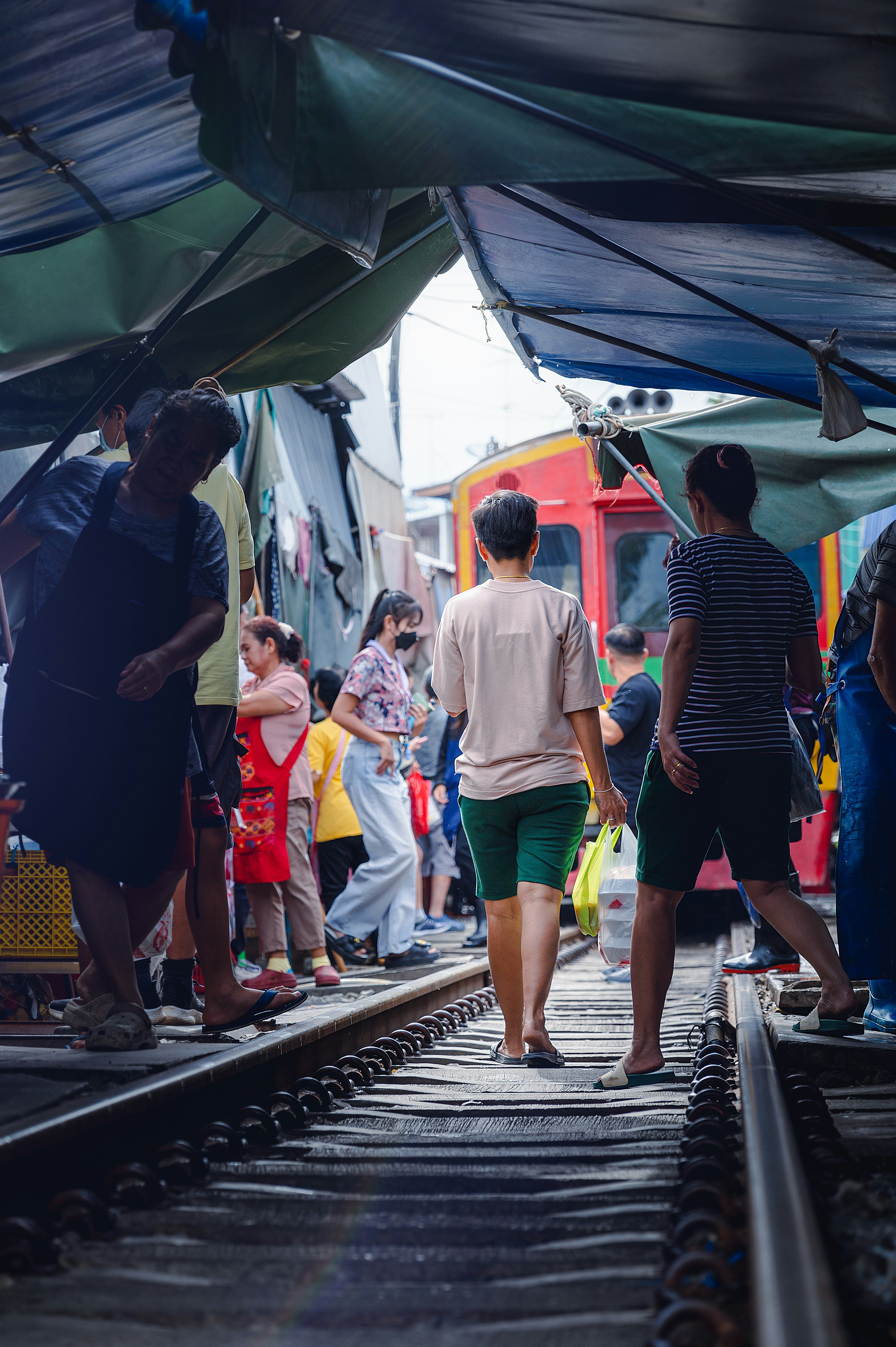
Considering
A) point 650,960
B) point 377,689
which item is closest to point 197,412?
point 650,960

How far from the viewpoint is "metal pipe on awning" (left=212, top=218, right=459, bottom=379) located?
478 cm

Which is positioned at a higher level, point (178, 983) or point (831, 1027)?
point (178, 983)

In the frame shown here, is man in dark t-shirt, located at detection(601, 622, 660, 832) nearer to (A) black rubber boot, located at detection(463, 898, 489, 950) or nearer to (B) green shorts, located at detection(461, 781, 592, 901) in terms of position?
(A) black rubber boot, located at detection(463, 898, 489, 950)

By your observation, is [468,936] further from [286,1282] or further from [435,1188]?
[286,1282]

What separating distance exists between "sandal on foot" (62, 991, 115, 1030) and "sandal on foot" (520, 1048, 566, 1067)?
58.2 inches

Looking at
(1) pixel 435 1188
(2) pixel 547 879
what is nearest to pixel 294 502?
(2) pixel 547 879

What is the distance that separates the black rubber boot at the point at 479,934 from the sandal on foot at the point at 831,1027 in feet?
15.3

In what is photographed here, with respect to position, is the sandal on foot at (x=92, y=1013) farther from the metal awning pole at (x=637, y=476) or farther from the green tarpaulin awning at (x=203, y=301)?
the metal awning pole at (x=637, y=476)

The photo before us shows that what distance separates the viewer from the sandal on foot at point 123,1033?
141 inches

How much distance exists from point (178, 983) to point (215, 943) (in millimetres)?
774

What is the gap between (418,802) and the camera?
34.7ft

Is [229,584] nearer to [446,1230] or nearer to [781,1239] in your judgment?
[446,1230]

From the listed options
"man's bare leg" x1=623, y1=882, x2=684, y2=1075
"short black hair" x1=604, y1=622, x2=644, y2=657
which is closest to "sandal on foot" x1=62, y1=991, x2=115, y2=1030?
"man's bare leg" x1=623, y1=882, x2=684, y2=1075

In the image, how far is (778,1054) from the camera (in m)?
3.96
